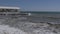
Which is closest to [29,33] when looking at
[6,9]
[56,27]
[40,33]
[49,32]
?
[40,33]

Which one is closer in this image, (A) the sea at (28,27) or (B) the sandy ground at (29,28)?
(B) the sandy ground at (29,28)

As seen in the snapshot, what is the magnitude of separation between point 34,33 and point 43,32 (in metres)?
0.84

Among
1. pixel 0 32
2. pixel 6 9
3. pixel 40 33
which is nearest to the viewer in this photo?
pixel 0 32

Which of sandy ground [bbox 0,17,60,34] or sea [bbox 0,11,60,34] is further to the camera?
sea [bbox 0,11,60,34]

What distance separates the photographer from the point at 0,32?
30.6 ft

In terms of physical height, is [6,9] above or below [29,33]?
below

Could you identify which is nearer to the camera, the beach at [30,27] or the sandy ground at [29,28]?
the sandy ground at [29,28]

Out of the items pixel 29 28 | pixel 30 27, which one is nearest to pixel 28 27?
pixel 30 27

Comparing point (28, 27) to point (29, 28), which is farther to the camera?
point (28, 27)

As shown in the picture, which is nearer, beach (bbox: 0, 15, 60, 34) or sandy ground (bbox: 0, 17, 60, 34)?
sandy ground (bbox: 0, 17, 60, 34)

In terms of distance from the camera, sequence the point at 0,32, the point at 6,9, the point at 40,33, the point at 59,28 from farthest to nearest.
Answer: the point at 6,9 < the point at 59,28 < the point at 40,33 < the point at 0,32

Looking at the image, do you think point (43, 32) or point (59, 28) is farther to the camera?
point (59, 28)

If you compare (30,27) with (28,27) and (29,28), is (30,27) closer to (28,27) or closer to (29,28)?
(28,27)

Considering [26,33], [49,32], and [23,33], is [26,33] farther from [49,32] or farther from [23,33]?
[49,32]
